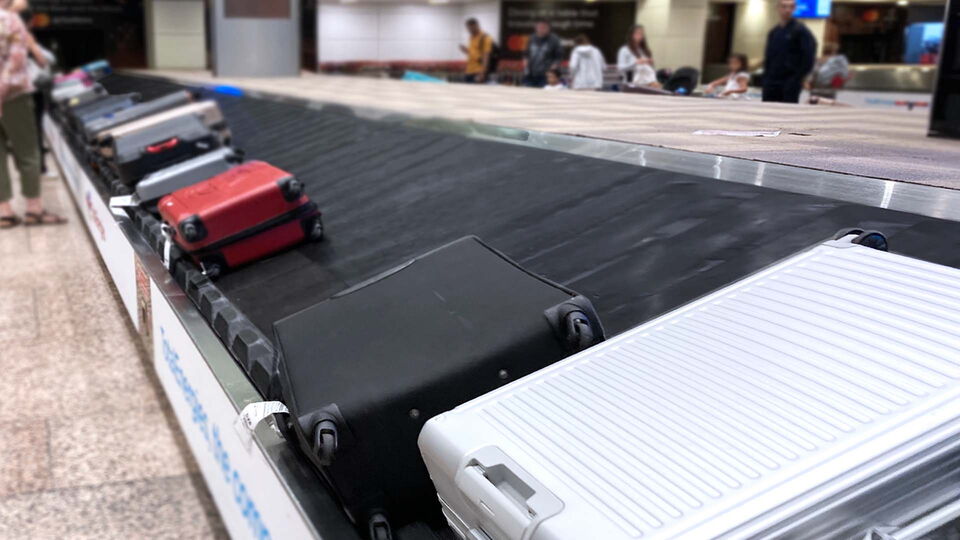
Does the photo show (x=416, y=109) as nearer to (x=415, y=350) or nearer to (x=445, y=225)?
(x=445, y=225)

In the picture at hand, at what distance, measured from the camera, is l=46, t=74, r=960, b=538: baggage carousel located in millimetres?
1617

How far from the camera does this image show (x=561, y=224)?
7.22 ft

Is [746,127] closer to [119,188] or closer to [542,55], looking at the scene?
[119,188]

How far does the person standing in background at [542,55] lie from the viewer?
9195 mm

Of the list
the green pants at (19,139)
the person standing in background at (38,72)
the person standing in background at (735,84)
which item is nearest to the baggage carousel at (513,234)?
the green pants at (19,139)

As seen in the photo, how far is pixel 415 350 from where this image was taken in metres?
1.25

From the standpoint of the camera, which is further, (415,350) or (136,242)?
(136,242)

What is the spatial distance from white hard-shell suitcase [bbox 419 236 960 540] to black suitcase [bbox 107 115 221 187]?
3.24 metres

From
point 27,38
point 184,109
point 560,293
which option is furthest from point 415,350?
point 27,38

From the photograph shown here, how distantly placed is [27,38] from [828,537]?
622 cm

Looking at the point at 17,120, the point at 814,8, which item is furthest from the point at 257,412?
the point at 814,8

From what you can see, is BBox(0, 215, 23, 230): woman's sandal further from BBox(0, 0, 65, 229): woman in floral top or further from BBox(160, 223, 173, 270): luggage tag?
BBox(160, 223, 173, 270): luggage tag

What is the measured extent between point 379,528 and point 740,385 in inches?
21.9

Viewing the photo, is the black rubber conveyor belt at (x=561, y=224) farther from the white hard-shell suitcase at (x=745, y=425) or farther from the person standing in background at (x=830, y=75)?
the person standing in background at (x=830, y=75)
